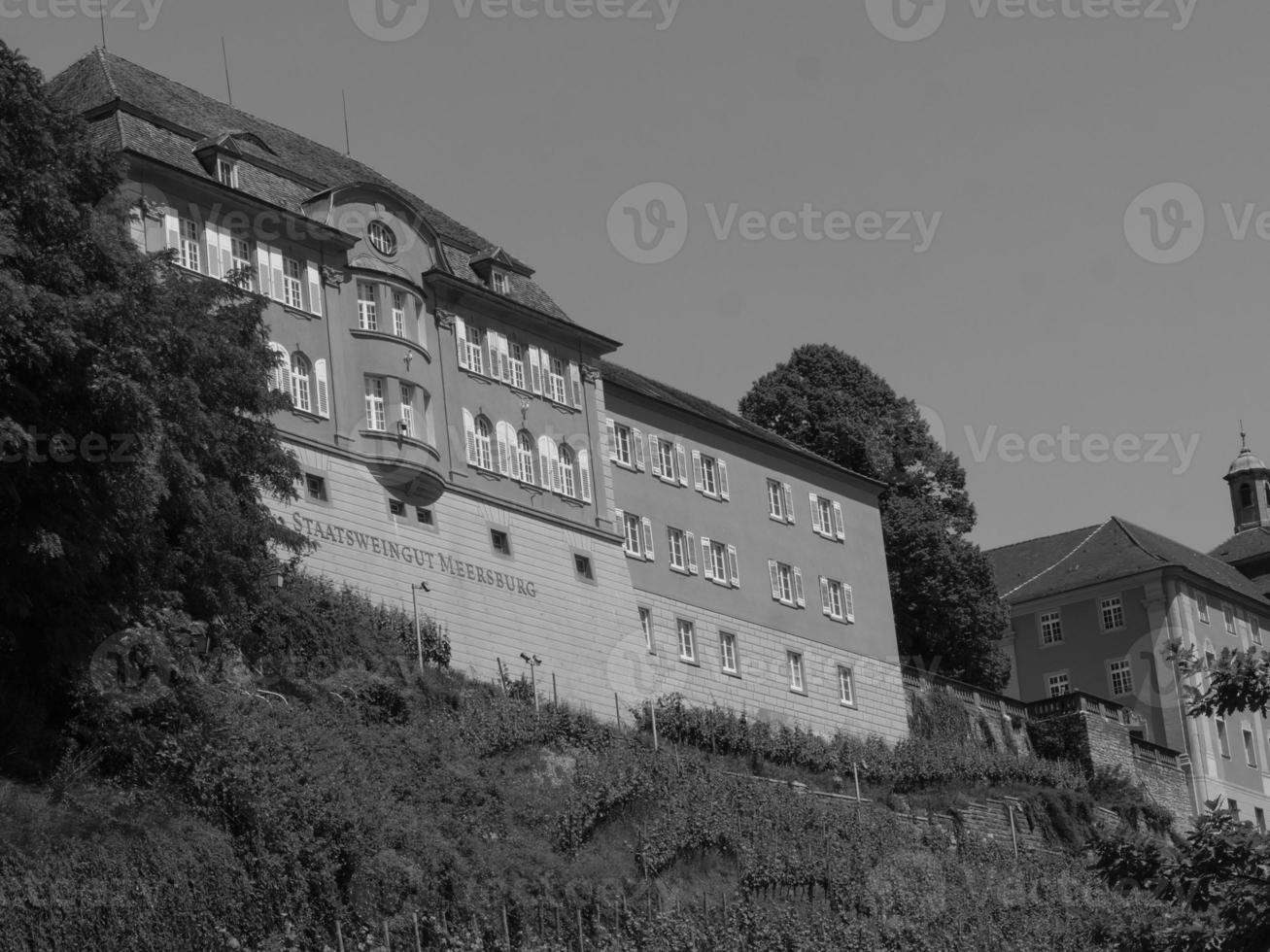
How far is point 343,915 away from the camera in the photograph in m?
37.9

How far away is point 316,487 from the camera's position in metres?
53.0

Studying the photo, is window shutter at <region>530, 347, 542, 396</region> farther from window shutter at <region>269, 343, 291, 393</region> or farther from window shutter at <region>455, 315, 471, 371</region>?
window shutter at <region>269, 343, 291, 393</region>

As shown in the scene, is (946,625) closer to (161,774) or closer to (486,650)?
(486,650)

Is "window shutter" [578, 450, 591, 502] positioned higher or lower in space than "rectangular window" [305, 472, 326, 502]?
higher

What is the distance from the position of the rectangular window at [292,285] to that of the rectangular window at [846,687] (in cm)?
2080

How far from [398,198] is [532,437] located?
22.2 ft

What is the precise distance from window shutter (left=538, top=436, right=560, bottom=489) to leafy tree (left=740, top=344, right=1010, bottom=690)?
20455 millimetres

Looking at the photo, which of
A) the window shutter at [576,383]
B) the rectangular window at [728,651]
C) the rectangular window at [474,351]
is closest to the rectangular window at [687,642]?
the rectangular window at [728,651]

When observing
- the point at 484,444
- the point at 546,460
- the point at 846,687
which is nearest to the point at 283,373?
the point at 484,444

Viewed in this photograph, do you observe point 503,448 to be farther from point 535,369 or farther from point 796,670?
point 796,670

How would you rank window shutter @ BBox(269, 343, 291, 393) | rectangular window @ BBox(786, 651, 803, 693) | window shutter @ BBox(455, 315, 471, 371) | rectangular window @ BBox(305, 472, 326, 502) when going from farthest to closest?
rectangular window @ BBox(786, 651, 803, 693) → window shutter @ BBox(455, 315, 471, 371) → rectangular window @ BBox(305, 472, 326, 502) → window shutter @ BBox(269, 343, 291, 393)

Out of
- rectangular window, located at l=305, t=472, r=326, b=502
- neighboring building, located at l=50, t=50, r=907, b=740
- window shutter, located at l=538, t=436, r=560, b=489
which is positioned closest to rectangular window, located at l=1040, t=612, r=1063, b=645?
neighboring building, located at l=50, t=50, r=907, b=740

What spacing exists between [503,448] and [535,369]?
301 cm

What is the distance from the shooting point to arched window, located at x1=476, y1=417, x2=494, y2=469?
190 ft
